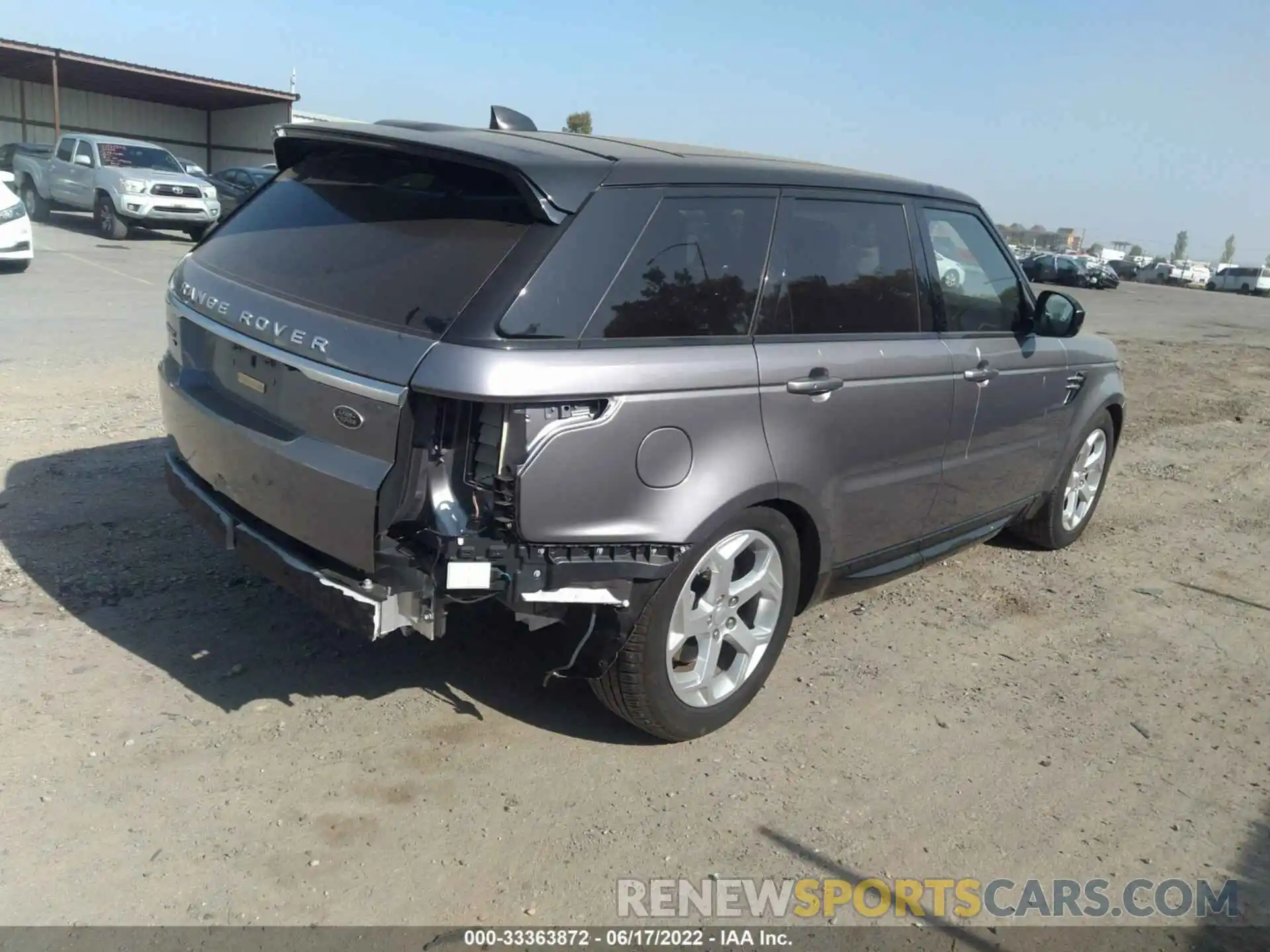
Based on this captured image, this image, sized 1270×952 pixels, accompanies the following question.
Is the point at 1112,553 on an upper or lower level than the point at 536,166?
lower

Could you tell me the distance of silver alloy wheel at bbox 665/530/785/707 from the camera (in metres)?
3.41

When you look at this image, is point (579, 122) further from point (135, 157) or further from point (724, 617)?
point (724, 617)

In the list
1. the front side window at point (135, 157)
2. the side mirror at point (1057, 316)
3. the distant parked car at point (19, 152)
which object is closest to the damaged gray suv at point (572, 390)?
the side mirror at point (1057, 316)

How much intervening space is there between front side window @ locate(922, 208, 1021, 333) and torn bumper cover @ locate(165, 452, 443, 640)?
263 centimetres

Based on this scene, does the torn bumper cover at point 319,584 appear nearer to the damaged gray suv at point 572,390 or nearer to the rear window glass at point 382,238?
the damaged gray suv at point 572,390

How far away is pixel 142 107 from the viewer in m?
36.6

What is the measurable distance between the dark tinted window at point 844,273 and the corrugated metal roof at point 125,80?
97.0 ft

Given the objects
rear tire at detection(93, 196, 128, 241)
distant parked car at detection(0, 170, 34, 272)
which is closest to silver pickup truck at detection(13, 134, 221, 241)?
rear tire at detection(93, 196, 128, 241)

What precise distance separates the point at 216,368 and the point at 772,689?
238 cm

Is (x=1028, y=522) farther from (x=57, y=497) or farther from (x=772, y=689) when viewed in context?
(x=57, y=497)

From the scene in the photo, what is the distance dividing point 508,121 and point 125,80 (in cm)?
3285

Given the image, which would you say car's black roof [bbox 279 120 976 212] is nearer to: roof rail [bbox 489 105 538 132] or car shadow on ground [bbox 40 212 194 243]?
roof rail [bbox 489 105 538 132]

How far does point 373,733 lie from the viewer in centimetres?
349

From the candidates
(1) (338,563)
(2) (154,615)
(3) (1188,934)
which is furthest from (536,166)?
(3) (1188,934)
